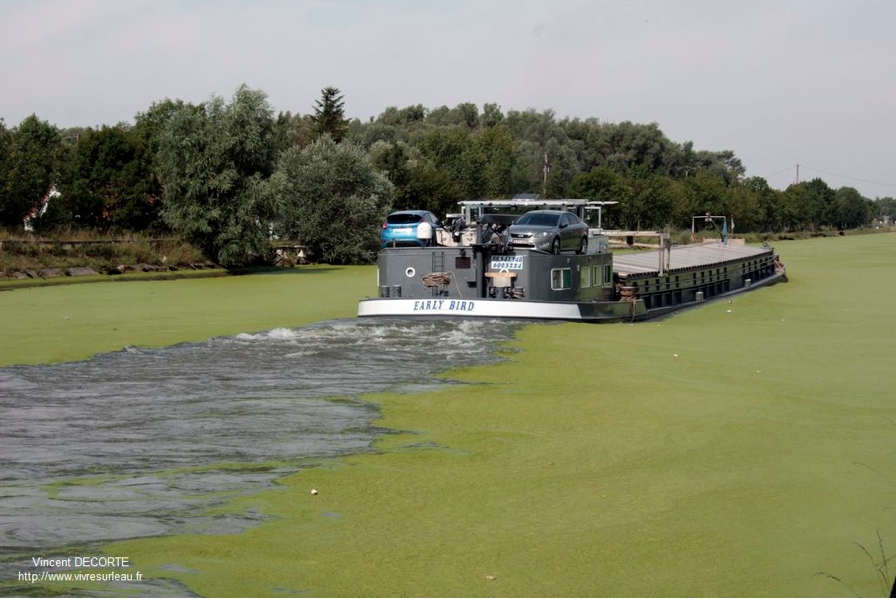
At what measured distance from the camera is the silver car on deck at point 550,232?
26.0 m

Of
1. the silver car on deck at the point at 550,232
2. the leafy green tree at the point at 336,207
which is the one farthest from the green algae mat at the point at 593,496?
the leafy green tree at the point at 336,207

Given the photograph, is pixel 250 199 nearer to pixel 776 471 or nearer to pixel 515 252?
pixel 515 252

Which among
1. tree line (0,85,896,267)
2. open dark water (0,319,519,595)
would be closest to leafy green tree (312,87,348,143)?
tree line (0,85,896,267)

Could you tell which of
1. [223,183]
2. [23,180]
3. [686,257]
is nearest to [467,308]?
[686,257]

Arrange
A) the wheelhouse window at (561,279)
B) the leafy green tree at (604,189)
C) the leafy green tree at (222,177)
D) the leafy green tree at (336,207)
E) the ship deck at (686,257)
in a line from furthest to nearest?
the leafy green tree at (604,189) → the leafy green tree at (336,207) → the leafy green tree at (222,177) → the ship deck at (686,257) → the wheelhouse window at (561,279)

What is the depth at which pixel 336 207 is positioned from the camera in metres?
57.7

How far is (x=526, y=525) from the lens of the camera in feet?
29.3

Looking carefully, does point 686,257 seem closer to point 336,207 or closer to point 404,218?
point 404,218

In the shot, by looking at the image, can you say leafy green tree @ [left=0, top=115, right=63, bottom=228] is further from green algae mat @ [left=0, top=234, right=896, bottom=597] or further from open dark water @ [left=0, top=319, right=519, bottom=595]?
green algae mat @ [left=0, top=234, right=896, bottom=597]

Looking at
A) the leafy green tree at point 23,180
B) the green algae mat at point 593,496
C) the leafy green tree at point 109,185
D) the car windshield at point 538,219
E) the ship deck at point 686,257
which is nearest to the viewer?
the green algae mat at point 593,496

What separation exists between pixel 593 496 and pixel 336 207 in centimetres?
4875

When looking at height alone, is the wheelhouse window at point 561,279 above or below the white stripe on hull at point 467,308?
above

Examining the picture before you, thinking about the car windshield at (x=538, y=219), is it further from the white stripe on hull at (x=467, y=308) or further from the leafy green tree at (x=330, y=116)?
the leafy green tree at (x=330, y=116)

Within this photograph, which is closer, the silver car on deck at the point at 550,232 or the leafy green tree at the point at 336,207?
the silver car on deck at the point at 550,232
